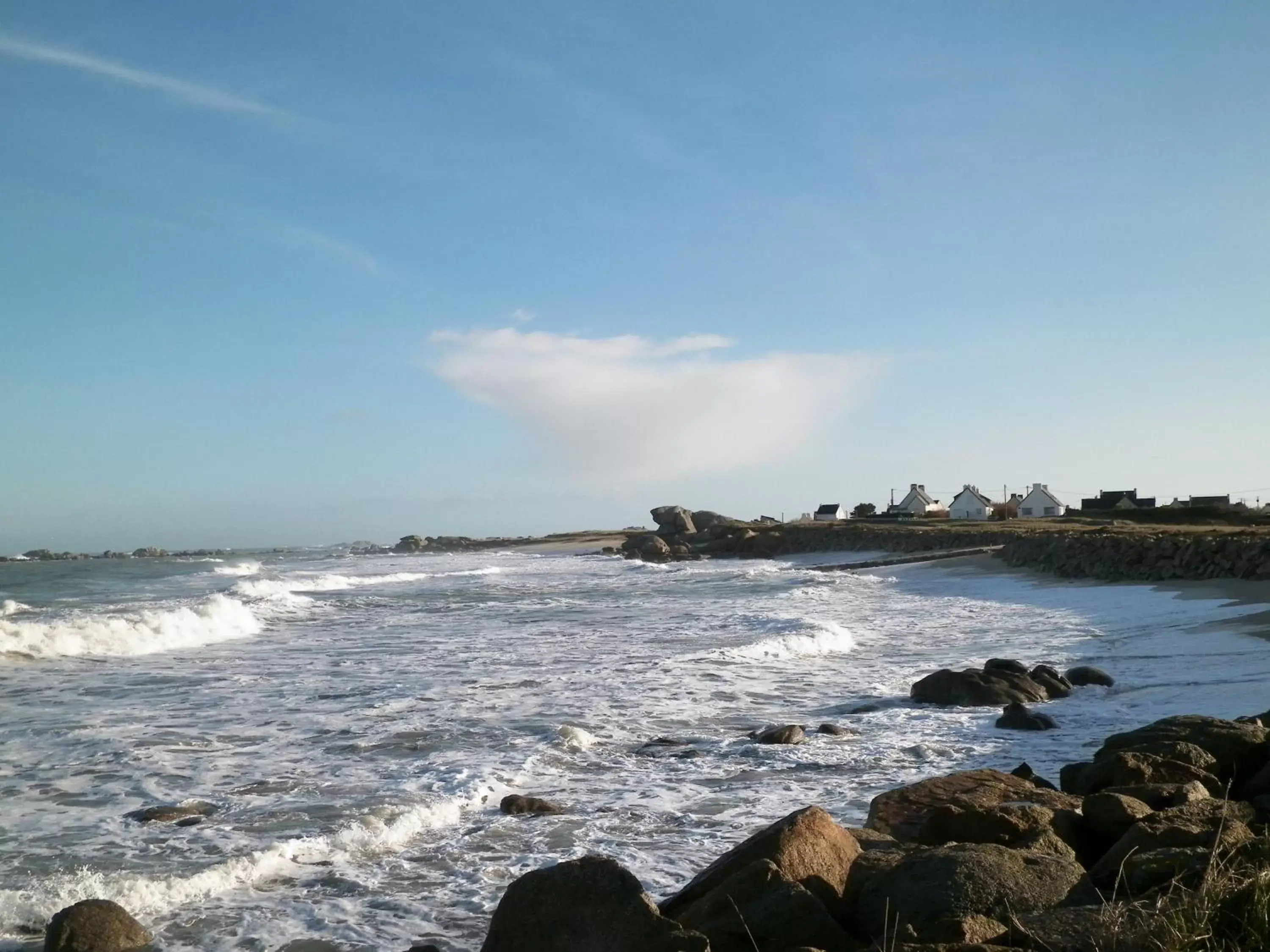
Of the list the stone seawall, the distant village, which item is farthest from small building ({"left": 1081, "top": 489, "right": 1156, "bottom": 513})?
the stone seawall

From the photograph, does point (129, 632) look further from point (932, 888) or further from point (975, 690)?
point (932, 888)

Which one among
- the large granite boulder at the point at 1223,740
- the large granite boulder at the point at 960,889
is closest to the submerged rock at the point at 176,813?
the large granite boulder at the point at 960,889

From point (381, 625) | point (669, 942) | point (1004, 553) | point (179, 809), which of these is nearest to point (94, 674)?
point (381, 625)

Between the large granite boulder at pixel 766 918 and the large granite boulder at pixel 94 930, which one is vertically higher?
the large granite boulder at pixel 766 918

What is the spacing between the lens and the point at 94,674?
15883 mm

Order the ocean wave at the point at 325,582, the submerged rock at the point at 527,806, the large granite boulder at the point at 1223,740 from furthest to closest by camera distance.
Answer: the ocean wave at the point at 325,582, the submerged rock at the point at 527,806, the large granite boulder at the point at 1223,740

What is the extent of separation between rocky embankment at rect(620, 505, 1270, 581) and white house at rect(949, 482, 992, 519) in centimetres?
1699

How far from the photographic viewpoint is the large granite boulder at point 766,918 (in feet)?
13.3

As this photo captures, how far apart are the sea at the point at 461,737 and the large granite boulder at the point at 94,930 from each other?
0.26m

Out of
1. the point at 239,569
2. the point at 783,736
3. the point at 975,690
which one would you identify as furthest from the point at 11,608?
the point at 239,569

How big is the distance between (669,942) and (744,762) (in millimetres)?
5127

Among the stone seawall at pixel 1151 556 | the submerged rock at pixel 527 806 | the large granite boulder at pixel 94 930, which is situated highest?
the stone seawall at pixel 1151 556

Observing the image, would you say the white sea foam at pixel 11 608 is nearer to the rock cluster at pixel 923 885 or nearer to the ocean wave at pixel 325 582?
the ocean wave at pixel 325 582

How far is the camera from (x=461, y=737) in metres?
10.2
